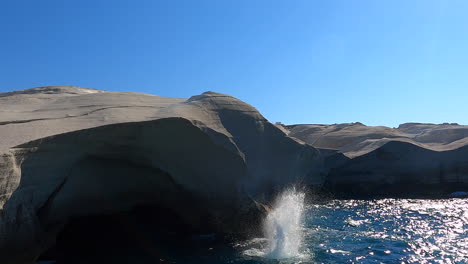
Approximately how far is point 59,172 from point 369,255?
1109cm

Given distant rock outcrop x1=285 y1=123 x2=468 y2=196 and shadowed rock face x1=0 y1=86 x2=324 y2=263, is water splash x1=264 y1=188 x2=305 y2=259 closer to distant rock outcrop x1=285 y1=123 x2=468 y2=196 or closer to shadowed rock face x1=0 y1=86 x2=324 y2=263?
shadowed rock face x1=0 y1=86 x2=324 y2=263

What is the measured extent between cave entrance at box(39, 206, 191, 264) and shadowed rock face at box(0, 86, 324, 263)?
11 cm

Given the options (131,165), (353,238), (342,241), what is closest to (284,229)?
(342,241)

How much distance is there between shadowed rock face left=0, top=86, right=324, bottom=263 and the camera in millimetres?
10555

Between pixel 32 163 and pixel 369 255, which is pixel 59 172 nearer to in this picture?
pixel 32 163

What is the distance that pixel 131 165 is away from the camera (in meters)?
15.3

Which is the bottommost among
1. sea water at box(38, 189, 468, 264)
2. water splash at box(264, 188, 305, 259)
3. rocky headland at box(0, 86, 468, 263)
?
sea water at box(38, 189, 468, 264)

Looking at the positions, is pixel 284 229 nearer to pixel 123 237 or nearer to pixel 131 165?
pixel 131 165

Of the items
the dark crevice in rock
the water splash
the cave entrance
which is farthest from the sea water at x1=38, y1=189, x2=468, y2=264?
the cave entrance

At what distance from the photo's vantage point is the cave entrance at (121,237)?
1377cm

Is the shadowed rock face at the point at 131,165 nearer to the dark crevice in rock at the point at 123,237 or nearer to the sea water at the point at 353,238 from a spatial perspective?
the dark crevice in rock at the point at 123,237

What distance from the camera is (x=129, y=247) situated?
1505 centimetres

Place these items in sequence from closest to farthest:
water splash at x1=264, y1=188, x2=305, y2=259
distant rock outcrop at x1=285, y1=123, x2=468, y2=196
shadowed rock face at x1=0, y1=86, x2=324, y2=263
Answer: shadowed rock face at x1=0, y1=86, x2=324, y2=263, water splash at x1=264, y1=188, x2=305, y2=259, distant rock outcrop at x1=285, y1=123, x2=468, y2=196

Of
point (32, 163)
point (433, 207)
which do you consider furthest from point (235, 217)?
point (433, 207)
